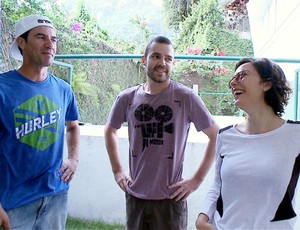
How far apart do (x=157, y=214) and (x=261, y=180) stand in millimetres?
688

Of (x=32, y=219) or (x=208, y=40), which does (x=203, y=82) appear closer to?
(x=32, y=219)

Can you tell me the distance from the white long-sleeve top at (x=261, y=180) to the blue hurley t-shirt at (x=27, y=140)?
0.84m

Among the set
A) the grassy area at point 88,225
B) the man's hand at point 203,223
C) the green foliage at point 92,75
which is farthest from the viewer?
the green foliage at point 92,75

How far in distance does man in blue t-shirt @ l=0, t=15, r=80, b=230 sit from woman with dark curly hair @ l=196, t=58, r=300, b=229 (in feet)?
2.48

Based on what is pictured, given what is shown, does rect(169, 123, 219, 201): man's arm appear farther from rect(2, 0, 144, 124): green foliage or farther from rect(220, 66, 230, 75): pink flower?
rect(2, 0, 144, 124): green foliage

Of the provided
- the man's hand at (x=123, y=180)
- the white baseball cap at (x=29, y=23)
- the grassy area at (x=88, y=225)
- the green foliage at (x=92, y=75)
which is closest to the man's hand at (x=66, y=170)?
the man's hand at (x=123, y=180)

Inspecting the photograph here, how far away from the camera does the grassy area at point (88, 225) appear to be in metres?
3.12

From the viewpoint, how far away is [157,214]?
190cm

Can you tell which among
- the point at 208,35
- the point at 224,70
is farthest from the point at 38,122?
the point at 208,35

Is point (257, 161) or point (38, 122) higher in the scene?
point (38, 122)

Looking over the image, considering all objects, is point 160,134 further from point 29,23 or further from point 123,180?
point 29,23

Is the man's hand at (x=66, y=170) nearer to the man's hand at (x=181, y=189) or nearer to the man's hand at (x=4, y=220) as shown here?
the man's hand at (x=4, y=220)

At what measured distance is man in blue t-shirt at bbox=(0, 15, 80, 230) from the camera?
1.69m

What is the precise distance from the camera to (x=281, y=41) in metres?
5.59
